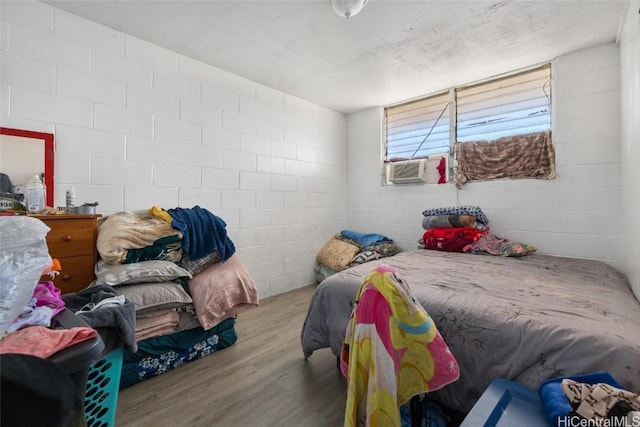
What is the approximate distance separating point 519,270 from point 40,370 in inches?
103

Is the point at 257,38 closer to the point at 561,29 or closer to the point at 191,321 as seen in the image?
the point at 191,321

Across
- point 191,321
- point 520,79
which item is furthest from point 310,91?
point 191,321

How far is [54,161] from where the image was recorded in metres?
2.00

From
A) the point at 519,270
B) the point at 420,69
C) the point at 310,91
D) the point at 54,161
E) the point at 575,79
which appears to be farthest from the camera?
the point at 310,91

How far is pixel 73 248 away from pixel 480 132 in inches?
154

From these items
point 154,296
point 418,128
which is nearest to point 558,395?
point 154,296

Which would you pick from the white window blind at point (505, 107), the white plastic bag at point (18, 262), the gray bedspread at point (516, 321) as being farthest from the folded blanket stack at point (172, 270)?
the white window blind at point (505, 107)

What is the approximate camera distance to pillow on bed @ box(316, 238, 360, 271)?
364cm

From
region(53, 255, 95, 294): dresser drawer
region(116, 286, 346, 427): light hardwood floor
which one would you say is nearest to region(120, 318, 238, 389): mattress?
region(116, 286, 346, 427): light hardwood floor

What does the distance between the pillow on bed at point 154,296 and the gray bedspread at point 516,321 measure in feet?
2.98

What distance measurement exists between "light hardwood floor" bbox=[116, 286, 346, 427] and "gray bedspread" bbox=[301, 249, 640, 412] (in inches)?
7.6

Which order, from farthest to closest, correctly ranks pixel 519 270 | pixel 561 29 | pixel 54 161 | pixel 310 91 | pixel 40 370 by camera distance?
pixel 310 91
pixel 561 29
pixel 519 270
pixel 54 161
pixel 40 370

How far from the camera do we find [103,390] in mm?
1059

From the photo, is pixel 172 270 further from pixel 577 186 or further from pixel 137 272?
pixel 577 186
